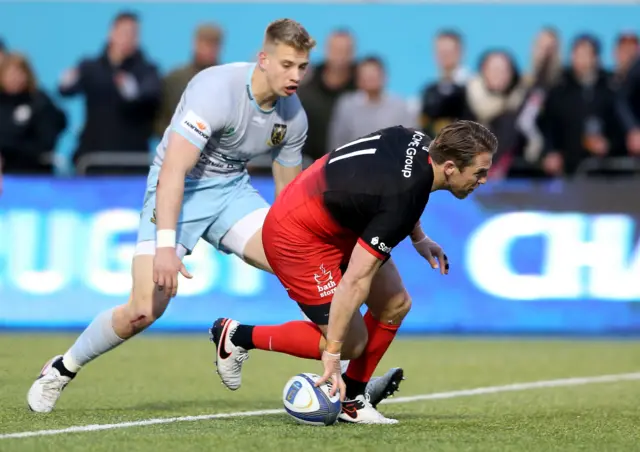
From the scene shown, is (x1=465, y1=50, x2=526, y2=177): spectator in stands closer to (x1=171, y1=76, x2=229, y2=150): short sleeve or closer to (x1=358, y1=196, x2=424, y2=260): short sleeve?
(x1=171, y1=76, x2=229, y2=150): short sleeve

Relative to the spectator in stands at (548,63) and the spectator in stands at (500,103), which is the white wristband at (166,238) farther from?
the spectator in stands at (548,63)

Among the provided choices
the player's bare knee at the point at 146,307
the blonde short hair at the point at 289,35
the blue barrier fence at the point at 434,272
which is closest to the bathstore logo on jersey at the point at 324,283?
the player's bare knee at the point at 146,307

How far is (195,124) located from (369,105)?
20.6 ft

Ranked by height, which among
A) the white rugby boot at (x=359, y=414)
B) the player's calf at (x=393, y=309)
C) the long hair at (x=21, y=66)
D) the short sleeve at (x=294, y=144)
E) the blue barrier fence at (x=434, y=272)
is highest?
the short sleeve at (x=294, y=144)

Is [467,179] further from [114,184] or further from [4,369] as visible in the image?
[114,184]

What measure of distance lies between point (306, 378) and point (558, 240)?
6.45 metres

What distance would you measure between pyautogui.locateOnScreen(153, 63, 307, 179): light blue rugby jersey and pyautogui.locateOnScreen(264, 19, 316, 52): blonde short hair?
0.37 meters

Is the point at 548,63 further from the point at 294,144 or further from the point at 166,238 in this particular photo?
the point at 166,238

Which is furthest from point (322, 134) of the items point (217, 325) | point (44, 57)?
point (217, 325)

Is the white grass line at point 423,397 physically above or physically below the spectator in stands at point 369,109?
below

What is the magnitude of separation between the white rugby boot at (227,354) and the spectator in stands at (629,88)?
7399 mm

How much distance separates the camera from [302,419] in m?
6.96

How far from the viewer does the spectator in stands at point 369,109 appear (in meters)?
13.2

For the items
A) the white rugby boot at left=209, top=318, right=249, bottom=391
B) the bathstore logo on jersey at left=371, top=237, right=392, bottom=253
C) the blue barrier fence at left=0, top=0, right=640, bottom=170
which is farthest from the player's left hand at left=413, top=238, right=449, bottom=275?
the blue barrier fence at left=0, top=0, right=640, bottom=170
